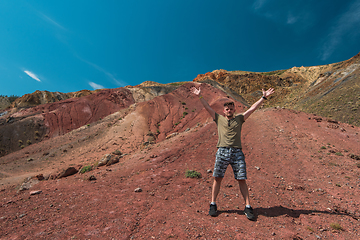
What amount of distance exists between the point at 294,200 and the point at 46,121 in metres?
35.1

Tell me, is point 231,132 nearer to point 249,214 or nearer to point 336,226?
A: point 249,214

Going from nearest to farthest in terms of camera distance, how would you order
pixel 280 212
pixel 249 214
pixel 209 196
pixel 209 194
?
pixel 249 214 → pixel 280 212 → pixel 209 196 → pixel 209 194

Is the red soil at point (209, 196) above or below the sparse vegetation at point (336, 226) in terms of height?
above

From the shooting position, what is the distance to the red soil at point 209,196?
3.22 m

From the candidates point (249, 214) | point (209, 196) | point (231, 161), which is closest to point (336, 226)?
point (249, 214)

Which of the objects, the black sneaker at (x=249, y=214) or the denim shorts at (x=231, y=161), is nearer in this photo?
the black sneaker at (x=249, y=214)

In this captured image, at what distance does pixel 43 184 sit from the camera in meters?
6.61

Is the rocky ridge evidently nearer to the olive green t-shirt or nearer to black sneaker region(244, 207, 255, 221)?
black sneaker region(244, 207, 255, 221)

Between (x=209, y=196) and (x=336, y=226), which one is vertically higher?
(x=209, y=196)

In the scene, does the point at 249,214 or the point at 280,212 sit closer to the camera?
the point at 249,214

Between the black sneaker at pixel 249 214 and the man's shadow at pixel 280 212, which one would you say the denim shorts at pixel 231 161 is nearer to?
the black sneaker at pixel 249 214

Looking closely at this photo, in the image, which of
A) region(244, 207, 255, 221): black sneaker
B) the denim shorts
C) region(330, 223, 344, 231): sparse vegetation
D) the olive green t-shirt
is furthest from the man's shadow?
the olive green t-shirt

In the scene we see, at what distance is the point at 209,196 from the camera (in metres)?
4.61

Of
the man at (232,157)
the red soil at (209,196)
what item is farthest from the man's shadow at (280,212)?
the man at (232,157)
